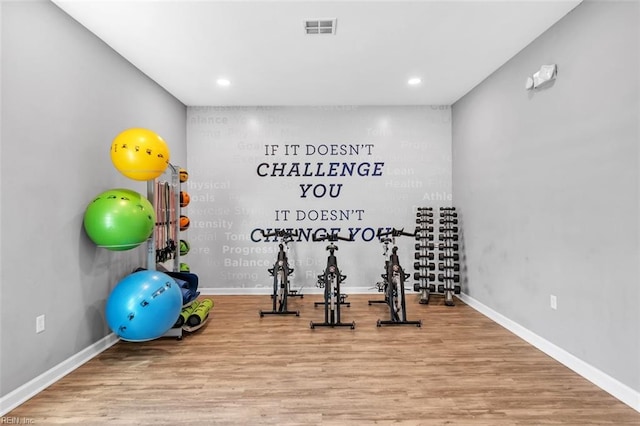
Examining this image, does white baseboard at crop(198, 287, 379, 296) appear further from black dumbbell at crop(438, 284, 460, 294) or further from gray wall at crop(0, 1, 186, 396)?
gray wall at crop(0, 1, 186, 396)

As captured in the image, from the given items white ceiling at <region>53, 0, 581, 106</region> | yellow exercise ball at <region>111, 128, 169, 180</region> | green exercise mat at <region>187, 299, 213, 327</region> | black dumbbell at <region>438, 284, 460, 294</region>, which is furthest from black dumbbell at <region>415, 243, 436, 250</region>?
yellow exercise ball at <region>111, 128, 169, 180</region>

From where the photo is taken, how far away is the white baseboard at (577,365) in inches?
87.9

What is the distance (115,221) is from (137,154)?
0.57 m

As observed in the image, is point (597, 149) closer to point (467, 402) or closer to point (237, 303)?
point (467, 402)

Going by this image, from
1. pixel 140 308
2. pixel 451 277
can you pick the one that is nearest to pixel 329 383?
pixel 140 308

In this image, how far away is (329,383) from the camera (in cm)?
251

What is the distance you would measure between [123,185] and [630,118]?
Result: 431 centimetres

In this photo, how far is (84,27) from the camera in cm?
291

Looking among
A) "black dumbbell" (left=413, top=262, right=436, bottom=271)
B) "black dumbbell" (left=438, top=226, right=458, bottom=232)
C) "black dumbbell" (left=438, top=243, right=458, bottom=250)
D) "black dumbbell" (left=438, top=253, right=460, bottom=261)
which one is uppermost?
"black dumbbell" (left=438, top=226, right=458, bottom=232)

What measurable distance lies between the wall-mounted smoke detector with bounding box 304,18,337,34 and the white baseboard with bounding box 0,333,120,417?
11.3ft

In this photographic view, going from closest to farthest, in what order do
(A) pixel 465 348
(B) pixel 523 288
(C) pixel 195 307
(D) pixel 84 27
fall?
(D) pixel 84 27 < (A) pixel 465 348 < (B) pixel 523 288 < (C) pixel 195 307

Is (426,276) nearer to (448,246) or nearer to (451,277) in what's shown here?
(451,277)

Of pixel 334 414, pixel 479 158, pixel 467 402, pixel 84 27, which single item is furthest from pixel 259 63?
pixel 467 402

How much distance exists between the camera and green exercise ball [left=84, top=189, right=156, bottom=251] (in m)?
2.64
